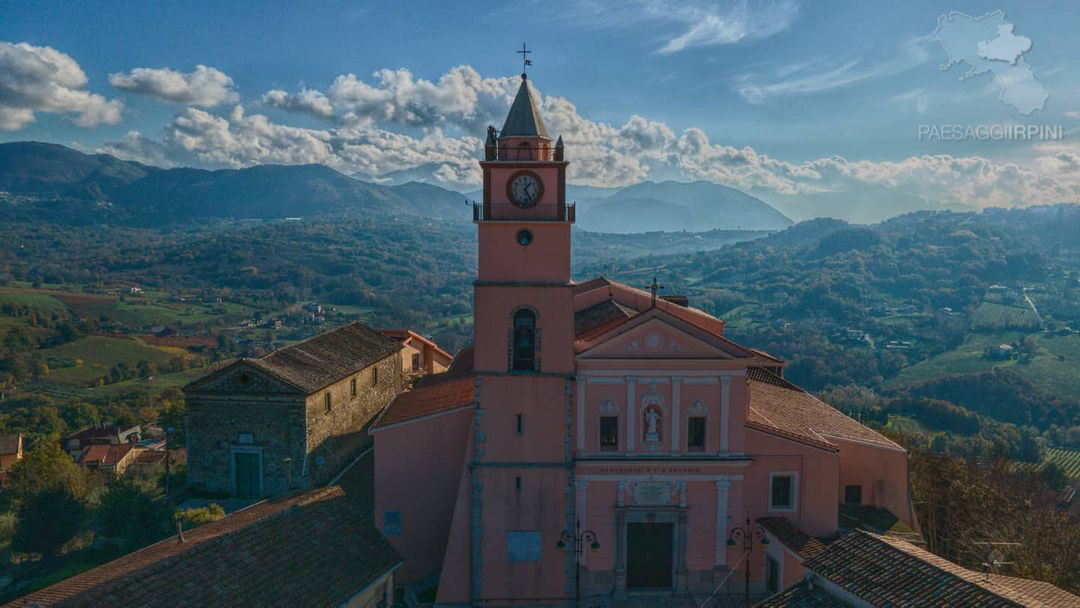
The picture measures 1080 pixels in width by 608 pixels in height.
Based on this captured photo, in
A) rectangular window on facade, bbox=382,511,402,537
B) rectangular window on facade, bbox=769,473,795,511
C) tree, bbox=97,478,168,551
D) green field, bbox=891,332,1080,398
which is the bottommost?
green field, bbox=891,332,1080,398

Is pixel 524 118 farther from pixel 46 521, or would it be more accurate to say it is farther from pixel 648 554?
pixel 46 521

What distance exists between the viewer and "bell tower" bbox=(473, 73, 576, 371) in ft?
71.1

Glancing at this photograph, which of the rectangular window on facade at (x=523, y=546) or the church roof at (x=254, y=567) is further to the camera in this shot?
the rectangular window on facade at (x=523, y=546)

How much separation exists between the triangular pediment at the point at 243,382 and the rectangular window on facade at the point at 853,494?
2169 centimetres

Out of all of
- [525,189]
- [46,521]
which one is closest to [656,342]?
[525,189]

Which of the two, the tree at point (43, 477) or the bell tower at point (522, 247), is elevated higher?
the bell tower at point (522, 247)

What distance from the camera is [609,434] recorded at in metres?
Answer: 22.6

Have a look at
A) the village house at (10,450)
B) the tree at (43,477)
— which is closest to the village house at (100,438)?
the village house at (10,450)

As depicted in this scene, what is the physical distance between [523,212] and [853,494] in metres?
16.4

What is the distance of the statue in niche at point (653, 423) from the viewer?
73.3ft

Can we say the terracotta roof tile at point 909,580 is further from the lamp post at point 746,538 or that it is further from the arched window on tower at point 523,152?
the arched window on tower at point 523,152

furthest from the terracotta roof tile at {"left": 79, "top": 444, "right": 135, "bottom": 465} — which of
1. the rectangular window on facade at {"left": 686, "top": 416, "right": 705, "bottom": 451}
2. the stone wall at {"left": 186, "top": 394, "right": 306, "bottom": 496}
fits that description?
the rectangular window on facade at {"left": 686, "top": 416, "right": 705, "bottom": 451}

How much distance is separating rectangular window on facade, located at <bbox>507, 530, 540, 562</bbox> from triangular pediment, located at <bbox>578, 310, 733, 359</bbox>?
6.03 meters

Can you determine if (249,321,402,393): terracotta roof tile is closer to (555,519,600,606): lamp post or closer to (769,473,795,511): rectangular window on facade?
(555,519,600,606): lamp post
